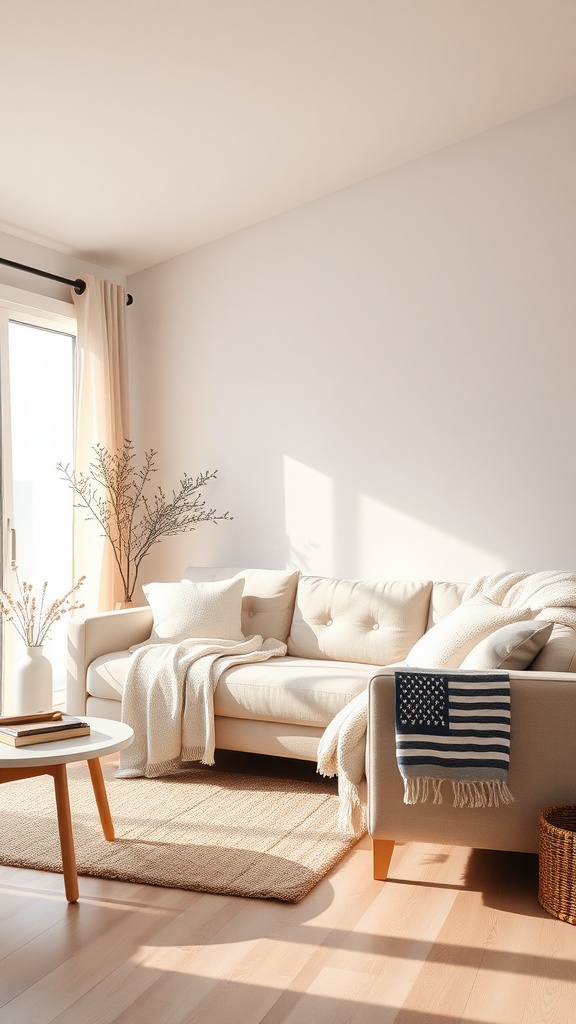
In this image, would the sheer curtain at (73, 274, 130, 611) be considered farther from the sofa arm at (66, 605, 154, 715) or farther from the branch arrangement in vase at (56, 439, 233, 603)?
the sofa arm at (66, 605, 154, 715)

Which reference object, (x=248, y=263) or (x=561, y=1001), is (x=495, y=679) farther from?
(x=248, y=263)

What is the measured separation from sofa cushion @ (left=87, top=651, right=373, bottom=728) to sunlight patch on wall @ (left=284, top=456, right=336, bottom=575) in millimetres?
893

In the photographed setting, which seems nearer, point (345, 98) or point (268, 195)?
point (345, 98)

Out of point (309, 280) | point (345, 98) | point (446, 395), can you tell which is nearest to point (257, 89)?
point (345, 98)

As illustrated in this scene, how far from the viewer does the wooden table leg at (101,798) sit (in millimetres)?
2863

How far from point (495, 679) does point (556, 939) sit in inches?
26.0

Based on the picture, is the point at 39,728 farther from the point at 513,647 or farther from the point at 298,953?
the point at 513,647

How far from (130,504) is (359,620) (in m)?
1.62

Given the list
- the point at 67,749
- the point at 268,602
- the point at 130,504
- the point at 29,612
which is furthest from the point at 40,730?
the point at 130,504

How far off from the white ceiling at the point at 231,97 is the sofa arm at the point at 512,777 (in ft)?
7.73

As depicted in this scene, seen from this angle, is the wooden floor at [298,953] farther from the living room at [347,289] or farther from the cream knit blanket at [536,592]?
the cream knit blanket at [536,592]

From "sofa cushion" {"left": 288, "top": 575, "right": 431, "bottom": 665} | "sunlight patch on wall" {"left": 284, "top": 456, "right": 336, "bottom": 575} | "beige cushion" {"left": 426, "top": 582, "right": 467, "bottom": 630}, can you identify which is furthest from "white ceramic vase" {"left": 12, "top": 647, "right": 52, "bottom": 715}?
"beige cushion" {"left": 426, "top": 582, "right": 467, "bottom": 630}

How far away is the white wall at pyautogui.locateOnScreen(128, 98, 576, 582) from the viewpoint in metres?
4.16

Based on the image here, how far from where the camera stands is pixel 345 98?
12.5 feet
